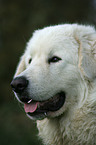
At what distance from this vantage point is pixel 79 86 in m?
3.23

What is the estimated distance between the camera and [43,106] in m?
3.17

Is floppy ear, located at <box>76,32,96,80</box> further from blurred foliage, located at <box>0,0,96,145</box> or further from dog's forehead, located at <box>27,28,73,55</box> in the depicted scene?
blurred foliage, located at <box>0,0,96,145</box>

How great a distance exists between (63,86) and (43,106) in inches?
14.9

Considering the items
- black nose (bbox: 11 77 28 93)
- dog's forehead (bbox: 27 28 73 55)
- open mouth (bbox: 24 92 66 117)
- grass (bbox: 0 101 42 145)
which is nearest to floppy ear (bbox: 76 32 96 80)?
dog's forehead (bbox: 27 28 73 55)

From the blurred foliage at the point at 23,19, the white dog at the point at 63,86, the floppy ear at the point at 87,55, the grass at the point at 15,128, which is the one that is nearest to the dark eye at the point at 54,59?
the white dog at the point at 63,86

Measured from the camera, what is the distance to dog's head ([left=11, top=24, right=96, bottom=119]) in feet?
10.1

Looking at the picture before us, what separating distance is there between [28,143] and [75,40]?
12.7ft

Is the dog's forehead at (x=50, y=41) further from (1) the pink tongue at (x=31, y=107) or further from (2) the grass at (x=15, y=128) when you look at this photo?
(2) the grass at (x=15, y=128)

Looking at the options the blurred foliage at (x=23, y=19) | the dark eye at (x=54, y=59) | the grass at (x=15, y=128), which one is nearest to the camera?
the dark eye at (x=54, y=59)

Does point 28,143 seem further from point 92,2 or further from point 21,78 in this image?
point 92,2

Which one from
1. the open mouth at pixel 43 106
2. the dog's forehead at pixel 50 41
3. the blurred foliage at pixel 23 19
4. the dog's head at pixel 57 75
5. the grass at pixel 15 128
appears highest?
the blurred foliage at pixel 23 19

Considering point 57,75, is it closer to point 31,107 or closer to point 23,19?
point 31,107

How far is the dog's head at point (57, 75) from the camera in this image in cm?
308

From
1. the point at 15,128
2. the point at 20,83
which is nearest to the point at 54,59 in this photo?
the point at 20,83
